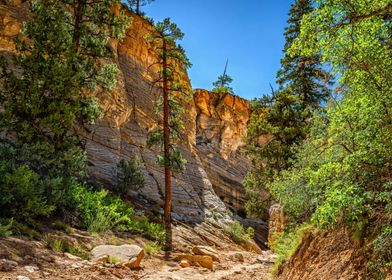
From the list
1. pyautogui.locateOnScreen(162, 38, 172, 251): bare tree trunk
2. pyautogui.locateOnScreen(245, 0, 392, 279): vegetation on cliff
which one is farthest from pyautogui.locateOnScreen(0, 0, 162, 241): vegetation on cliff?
pyautogui.locateOnScreen(245, 0, 392, 279): vegetation on cliff

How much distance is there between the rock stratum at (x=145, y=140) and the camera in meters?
18.2

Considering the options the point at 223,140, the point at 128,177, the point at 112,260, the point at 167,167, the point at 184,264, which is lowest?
the point at 184,264

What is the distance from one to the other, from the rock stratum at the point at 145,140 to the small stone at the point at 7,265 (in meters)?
10.5

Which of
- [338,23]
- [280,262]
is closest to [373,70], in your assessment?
[338,23]

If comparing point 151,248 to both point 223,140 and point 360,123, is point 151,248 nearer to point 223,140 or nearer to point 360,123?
point 360,123

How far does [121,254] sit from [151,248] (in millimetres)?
3530

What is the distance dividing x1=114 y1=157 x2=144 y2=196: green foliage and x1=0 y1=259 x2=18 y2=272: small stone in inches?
417

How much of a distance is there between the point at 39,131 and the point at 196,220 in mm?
12124

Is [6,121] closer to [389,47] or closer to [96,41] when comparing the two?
[96,41]

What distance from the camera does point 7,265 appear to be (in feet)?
18.8

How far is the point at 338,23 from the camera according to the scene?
5.52 metres

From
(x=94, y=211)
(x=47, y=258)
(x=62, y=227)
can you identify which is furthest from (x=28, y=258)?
(x=94, y=211)

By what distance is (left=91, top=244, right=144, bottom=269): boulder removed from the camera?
839 cm

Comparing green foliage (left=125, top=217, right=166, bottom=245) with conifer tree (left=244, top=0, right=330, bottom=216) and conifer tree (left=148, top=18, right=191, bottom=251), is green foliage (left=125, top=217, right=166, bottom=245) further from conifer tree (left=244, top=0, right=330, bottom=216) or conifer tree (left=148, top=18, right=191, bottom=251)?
conifer tree (left=244, top=0, right=330, bottom=216)
